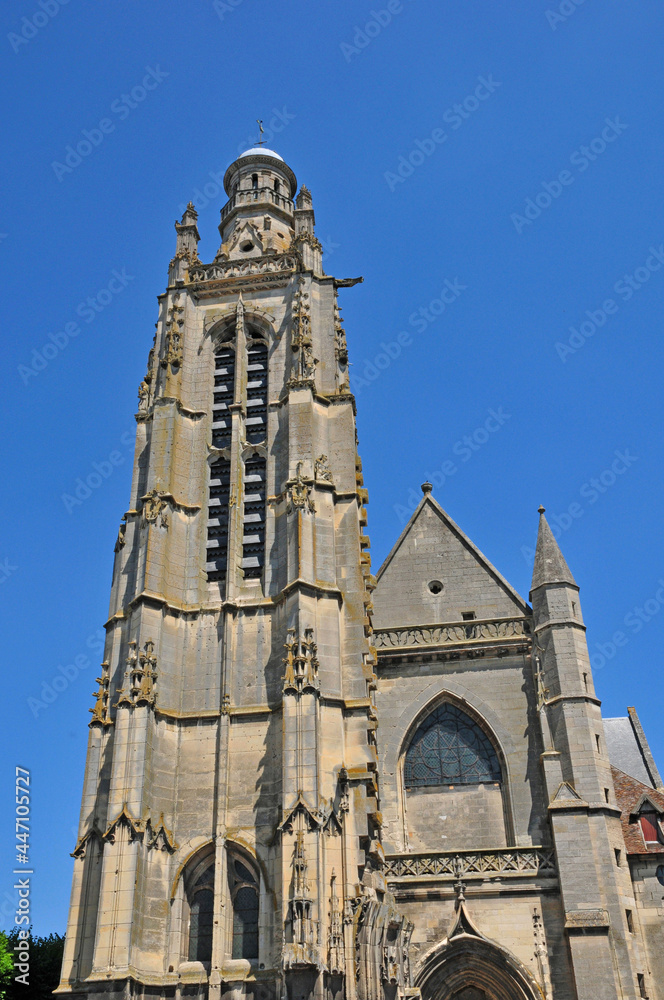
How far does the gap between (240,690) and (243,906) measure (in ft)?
13.8

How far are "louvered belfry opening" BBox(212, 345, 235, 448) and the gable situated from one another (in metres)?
5.65

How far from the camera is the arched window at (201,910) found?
757 inches

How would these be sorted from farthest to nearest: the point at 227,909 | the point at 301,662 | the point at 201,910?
the point at 301,662, the point at 201,910, the point at 227,909

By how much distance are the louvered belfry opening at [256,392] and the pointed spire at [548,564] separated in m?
7.47

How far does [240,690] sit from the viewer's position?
70.4 feet

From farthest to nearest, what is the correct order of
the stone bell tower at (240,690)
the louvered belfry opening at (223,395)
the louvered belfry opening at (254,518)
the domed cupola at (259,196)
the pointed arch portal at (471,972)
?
the domed cupola at (259,196), the louvered belfry opening at (223,395), the louvered belfry opening at (254,518), the pointed arch portal at (471,972), the stone bell tower at (240,690)

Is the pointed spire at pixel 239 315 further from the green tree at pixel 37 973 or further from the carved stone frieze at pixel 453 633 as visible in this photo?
the green tree at pixel 37 973

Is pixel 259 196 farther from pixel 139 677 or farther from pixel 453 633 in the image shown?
pixel 139 677

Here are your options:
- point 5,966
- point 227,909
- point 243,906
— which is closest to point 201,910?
point 227,909

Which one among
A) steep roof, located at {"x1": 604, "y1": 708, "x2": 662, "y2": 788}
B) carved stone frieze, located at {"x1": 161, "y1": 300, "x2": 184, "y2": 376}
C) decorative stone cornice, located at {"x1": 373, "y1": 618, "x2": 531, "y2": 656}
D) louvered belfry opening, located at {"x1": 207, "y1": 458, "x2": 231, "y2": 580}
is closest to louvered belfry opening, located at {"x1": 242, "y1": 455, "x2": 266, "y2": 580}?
louvered belfry opening, located at {"x1": 207, "y1": 458, "x2": 231, "y2": 580}

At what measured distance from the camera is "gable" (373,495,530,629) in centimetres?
2647

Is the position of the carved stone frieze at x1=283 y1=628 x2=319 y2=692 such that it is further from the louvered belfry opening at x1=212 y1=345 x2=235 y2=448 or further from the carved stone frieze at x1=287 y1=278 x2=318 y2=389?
the carved stone frieze at x1=287 y1=278 x2=318 y2=389

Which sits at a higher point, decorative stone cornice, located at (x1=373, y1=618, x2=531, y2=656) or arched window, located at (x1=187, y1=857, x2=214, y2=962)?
decorative stone cornice, located at (x1=373, y1=618, x2=531, y2=656)

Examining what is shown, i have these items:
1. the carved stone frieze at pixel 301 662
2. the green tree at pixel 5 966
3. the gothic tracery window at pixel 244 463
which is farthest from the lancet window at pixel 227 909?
the green tree at pixel 5 966
